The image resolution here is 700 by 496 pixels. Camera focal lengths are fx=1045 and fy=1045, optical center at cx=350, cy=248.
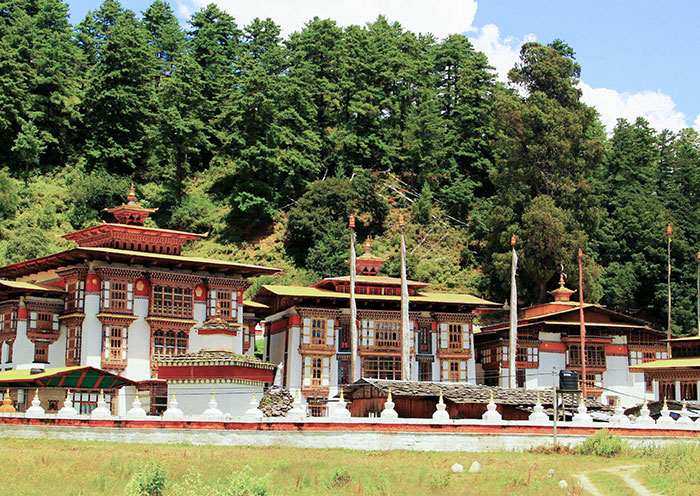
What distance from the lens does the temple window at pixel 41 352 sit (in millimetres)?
57781

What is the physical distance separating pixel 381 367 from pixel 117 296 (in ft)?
56.9

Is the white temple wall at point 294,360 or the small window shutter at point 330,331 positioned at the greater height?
the small window shutter at point 330,331

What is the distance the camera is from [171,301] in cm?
5975

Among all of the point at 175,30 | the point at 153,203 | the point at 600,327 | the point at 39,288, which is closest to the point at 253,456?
the point at 39,288

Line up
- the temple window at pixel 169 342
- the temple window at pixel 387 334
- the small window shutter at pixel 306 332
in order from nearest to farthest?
the temple window at pixel 169 342 → the small window shutter at pixel 306 332 → the temple window at pixel 387 334

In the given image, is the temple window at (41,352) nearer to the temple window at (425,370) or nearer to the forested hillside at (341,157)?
the forested hillside at (341,157)

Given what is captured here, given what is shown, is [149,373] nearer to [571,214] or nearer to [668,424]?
[668,424]

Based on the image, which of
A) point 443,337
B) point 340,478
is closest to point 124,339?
point 443,337

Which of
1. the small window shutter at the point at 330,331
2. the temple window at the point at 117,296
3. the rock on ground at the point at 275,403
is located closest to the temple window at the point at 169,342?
the temple window at the point at 117,296

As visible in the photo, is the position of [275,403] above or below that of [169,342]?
below

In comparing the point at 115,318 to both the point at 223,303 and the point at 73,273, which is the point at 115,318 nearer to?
the point at 73,273

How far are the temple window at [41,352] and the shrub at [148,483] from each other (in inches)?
1157

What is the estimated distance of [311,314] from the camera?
64938mm

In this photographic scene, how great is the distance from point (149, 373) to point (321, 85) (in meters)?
47.5
